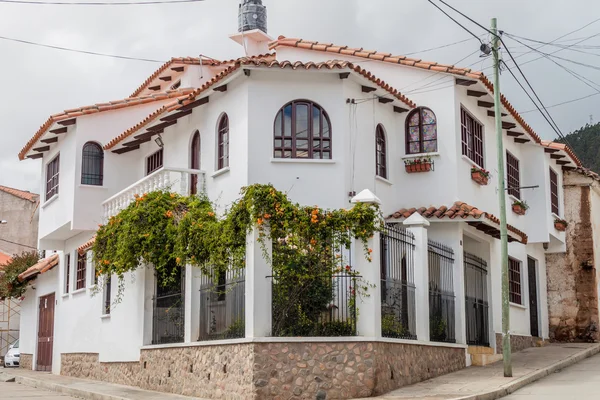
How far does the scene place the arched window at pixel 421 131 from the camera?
1938 cm

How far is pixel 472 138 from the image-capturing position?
2047 centimetres

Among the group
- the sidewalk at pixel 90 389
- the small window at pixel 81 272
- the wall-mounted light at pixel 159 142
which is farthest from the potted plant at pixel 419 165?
the small window at pixel 81 272

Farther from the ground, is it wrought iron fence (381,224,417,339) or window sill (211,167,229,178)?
window sill (211,167,229,178)

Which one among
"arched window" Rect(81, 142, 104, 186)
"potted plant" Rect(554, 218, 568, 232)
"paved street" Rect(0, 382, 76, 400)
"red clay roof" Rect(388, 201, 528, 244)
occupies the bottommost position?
"paved street" Rect(0, 382, 76, 400)

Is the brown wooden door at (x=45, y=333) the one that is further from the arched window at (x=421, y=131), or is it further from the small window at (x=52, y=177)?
the arched window at (x=421, y=131)

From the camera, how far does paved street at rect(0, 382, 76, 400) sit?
17578mm

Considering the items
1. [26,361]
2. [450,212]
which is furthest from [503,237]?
[26,361]

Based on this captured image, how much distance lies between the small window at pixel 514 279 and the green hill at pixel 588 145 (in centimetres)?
2261

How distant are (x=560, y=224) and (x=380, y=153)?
9.08m

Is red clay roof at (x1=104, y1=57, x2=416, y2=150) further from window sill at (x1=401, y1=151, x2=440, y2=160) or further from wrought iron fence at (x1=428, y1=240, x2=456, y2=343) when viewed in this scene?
wrought iron fence at (x1=428, y1=240, x2=456, y2=343)

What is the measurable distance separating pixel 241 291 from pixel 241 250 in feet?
2.58

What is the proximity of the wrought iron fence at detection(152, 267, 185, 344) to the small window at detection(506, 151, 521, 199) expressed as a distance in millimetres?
10336

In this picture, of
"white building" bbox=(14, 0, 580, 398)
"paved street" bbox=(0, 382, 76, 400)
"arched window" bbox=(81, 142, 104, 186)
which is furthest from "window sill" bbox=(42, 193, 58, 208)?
"paved street" bbox=(0, 382, 76, 400)

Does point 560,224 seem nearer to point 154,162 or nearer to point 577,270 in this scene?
point 577,270
